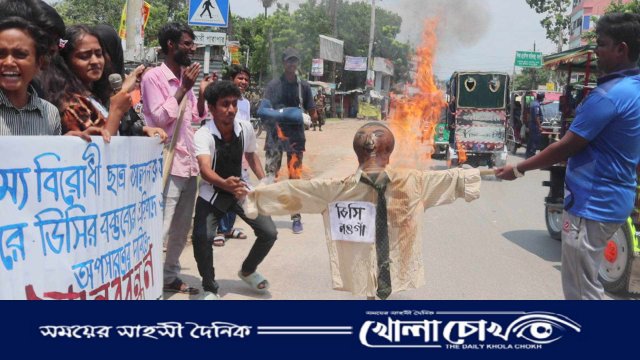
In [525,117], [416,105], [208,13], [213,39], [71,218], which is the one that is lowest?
[71,218]

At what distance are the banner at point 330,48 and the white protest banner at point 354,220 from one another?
6.93 m

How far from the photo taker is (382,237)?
3486 millimetres

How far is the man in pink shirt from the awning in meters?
4.33

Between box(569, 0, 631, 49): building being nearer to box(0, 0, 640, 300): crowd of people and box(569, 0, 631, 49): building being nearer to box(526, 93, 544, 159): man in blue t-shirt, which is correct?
box(526, 93, 544, 159): man in blue t-shirt

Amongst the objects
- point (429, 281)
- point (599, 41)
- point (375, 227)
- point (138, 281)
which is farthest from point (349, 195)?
point (429, 281)

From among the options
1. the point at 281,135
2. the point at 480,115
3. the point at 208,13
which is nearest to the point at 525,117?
the point at 480,115

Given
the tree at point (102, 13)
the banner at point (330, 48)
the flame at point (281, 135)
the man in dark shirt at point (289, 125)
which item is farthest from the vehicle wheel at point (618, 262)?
the tree at point (102, 13)

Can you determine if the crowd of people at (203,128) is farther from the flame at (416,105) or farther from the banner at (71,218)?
the flame at (416,105)

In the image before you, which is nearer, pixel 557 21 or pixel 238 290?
pixel 238 290

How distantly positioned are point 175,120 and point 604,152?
2868 mm

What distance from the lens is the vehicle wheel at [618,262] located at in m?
5.01

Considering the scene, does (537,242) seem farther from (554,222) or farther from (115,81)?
(115,81)

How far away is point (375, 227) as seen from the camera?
3459 millimetres

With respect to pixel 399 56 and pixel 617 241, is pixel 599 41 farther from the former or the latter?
pixel 399 56
